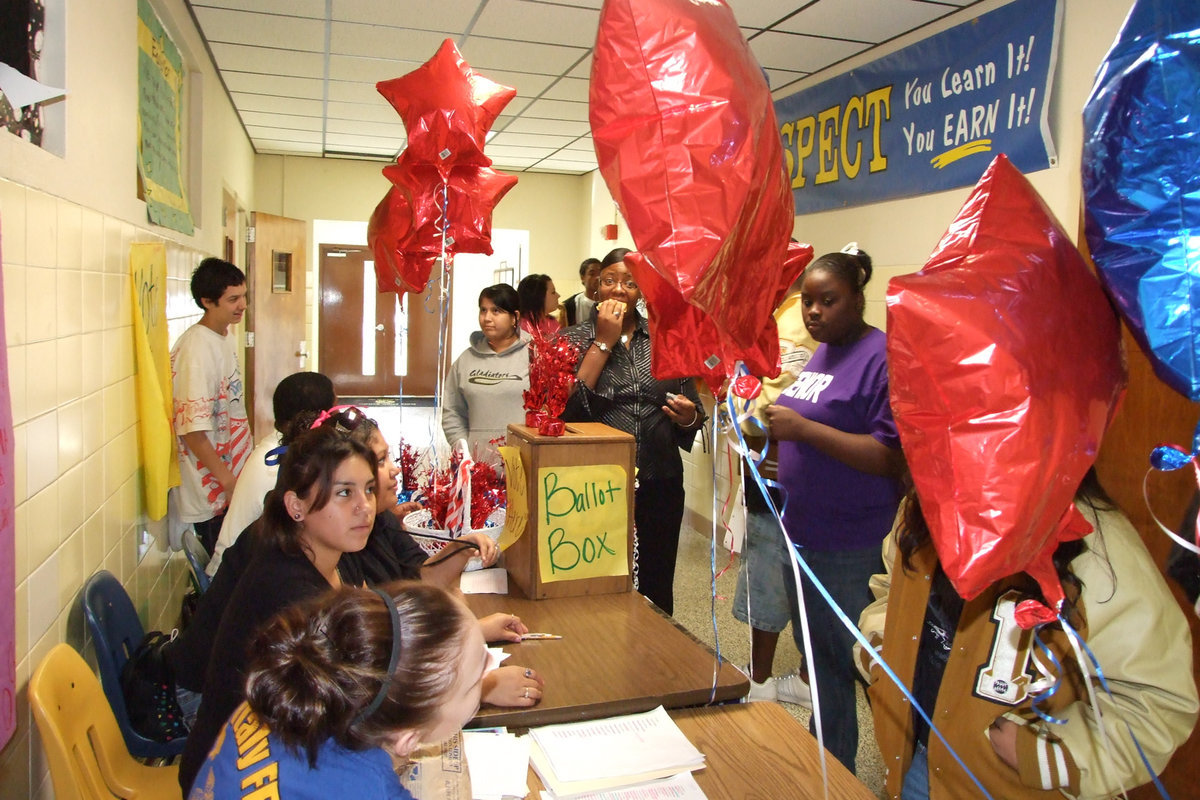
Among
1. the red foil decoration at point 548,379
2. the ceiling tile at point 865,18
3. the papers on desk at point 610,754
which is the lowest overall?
the papers on desk at point 610,754

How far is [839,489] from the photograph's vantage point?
2045 mm

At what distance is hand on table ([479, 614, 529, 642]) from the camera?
1.56 m

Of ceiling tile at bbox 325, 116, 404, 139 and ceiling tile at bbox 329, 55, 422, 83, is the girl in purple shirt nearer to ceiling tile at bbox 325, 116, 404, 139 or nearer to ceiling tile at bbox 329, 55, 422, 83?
ceiling tile at bbox 329, 55, 422, 83

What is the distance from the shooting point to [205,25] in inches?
158

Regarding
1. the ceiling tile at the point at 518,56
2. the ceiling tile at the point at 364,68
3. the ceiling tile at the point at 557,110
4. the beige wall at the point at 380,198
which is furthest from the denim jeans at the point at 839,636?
the beige wall at the point at 380,198

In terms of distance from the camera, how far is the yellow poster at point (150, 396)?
2.48 meters

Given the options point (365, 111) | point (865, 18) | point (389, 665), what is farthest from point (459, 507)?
point (365, 111)

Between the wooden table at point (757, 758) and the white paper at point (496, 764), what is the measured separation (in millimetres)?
23

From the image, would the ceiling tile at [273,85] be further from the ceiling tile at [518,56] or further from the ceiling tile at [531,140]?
the ceiling tile at [531,140]

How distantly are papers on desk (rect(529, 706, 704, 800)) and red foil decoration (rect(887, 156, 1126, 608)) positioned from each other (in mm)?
542

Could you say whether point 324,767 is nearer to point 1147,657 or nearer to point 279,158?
point 1147,657

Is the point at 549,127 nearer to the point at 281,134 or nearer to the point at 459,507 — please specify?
the point at 281,134

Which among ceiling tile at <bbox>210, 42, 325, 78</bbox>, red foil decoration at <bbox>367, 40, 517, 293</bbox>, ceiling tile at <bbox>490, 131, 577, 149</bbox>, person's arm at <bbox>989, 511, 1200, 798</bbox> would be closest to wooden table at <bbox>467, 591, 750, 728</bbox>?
person's arm at <bbox>989, 511, 1200, 798</bbox>

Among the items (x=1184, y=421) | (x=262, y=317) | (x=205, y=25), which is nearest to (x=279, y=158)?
(x=262, y=317)
